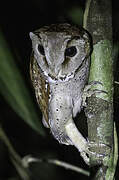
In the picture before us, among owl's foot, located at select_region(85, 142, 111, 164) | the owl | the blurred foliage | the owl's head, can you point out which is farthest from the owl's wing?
the blurred foliage

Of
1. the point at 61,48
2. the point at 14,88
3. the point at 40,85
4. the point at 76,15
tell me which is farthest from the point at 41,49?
the point at 76,15

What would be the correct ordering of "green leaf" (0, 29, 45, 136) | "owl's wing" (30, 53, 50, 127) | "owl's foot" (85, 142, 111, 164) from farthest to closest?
"green leaf" (0, 29, 45, 136) → "owl's wing" (30, 53, 50, 127) → "owl's foot" (85, 142, 111, 164)

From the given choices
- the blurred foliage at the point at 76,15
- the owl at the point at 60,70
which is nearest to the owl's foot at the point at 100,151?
the owl at the point at 60,70

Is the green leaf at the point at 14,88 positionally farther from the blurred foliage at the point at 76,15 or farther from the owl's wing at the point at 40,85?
the blurred foliage at the point at 76,15

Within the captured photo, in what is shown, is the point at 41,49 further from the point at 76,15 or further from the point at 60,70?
the point at 76,15

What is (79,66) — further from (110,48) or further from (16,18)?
(16,18)

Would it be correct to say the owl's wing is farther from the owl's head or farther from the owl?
the owl's head
